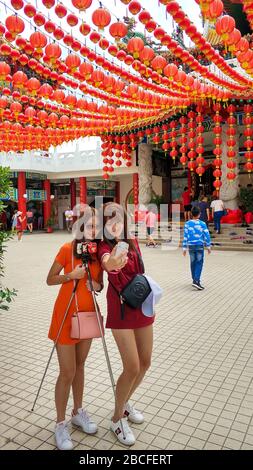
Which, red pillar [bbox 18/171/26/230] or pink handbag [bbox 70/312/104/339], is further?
red pillar [bbox 18/171/26/230]

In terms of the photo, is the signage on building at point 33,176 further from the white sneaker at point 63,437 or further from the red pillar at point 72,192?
the white sneaker at point 63,437

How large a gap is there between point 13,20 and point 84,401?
4.76 metres

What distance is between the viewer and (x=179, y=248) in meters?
13.5

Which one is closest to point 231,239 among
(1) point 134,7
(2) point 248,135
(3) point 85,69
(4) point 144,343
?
(2) point 248,135

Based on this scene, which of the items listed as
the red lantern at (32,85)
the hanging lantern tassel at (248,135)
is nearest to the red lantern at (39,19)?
the red lantern at (32,85)

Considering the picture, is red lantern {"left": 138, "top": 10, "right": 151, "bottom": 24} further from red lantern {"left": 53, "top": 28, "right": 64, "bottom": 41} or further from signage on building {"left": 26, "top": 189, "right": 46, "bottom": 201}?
signage on building {"left": 26, "top": 189, "right": 46, "bottom": 201}

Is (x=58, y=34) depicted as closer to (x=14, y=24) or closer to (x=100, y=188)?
(x=14, y=24)

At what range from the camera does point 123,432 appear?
2324mm

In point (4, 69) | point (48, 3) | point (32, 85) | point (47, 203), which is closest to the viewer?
point (48, 3)

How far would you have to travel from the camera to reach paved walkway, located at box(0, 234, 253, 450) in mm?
2430

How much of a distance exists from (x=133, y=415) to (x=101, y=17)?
184 inches

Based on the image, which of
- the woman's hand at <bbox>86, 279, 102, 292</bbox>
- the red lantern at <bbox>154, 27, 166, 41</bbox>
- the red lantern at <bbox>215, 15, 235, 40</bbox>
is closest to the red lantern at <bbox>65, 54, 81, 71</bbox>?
the red lantern at <bbox>154, 27, 166, 41</bbox>

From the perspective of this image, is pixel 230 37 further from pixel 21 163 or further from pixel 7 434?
pixel 21 163

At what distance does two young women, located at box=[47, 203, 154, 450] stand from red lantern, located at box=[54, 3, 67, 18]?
383cm
